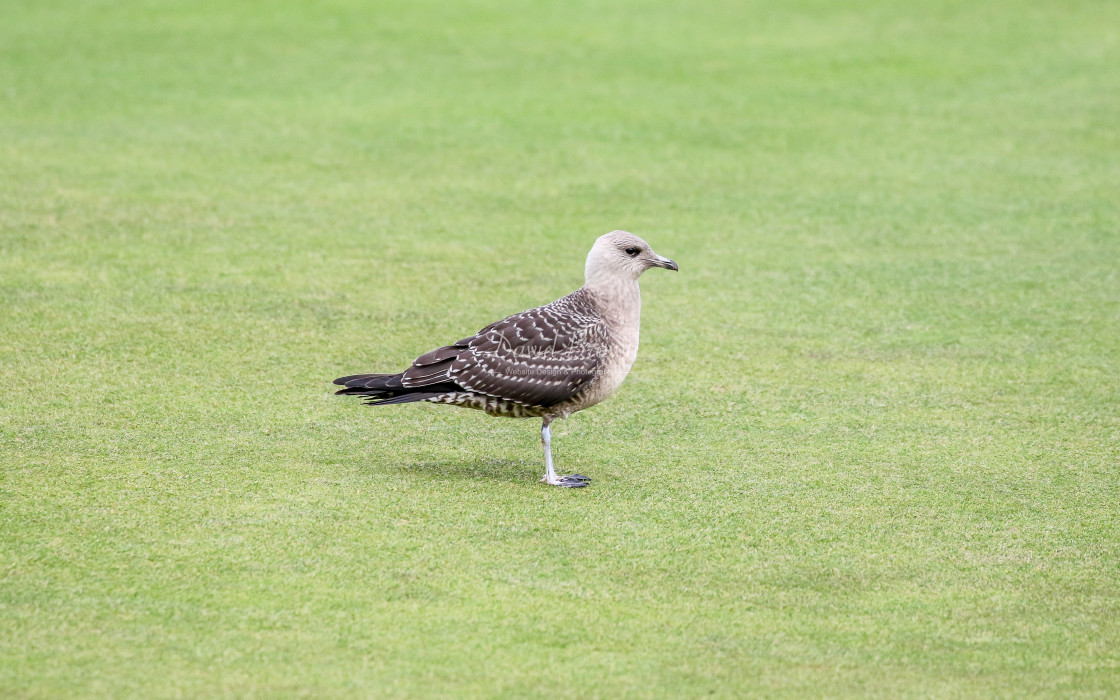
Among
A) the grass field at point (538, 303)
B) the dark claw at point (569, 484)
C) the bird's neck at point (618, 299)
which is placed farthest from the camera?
the bird's neck at point (618, 299)

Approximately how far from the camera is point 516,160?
1351 centimetres

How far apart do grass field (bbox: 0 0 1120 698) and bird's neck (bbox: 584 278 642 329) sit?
734mm

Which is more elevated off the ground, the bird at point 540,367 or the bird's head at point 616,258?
the bird's head at point 616,258

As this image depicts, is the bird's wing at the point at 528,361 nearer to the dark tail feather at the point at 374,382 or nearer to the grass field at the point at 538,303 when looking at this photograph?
the dark tail feather at the point at 374,382

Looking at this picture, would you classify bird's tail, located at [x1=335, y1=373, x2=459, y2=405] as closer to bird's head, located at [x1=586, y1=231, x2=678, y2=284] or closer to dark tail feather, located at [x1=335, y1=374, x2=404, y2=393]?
dark tail feather, located at [x1=335, y1=374, x2=404, y2=393]

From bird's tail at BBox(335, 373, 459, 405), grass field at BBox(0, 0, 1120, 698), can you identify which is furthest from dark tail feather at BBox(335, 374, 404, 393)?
grass field at BBox(0, 0, 1120, 698)

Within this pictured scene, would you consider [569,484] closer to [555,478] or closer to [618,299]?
[555,478]

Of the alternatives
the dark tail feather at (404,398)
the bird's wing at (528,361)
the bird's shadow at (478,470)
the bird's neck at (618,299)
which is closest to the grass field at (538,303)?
the bird's shadow at (478,470)

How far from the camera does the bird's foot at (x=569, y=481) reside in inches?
270

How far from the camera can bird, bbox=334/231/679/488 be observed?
273 inches

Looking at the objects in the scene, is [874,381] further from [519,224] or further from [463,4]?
[463,4]

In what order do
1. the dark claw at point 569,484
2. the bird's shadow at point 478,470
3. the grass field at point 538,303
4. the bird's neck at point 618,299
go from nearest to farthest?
the grass field at point 538,303 → the dark claw at point 569,484 → the bird's shadow at point 478,470 → the bird's neck at point 618,299

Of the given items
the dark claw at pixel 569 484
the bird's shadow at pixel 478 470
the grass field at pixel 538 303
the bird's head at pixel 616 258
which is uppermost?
the bird's head at pixel 616 258

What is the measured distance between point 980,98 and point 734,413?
8.97 metres
